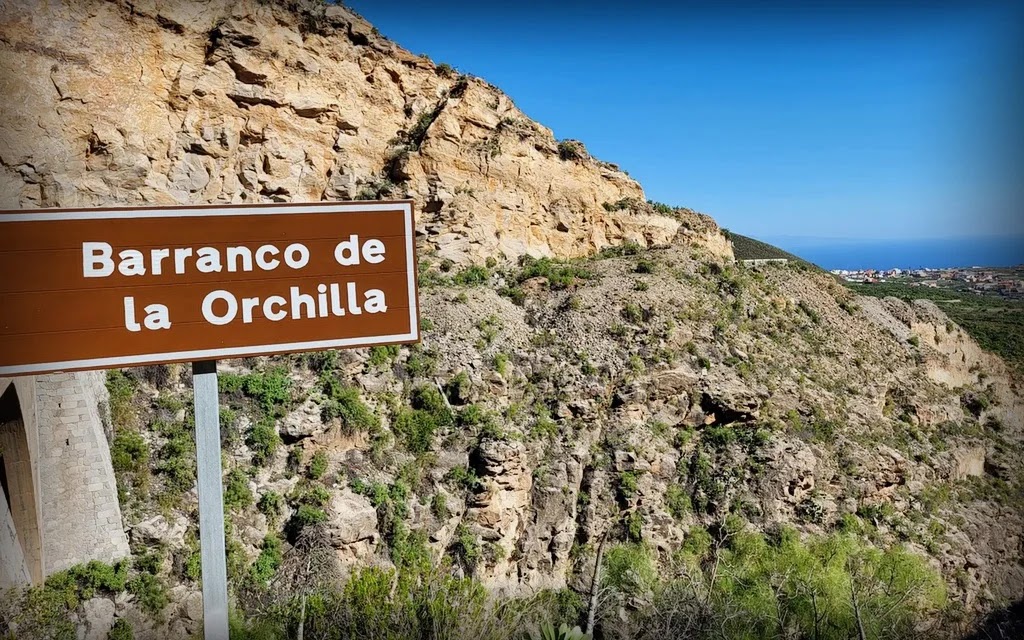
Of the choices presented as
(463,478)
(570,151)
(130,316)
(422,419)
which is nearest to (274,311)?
(130,316)

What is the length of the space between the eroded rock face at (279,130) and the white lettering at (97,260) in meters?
12.4

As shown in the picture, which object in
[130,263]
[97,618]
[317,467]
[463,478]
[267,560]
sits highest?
[130,263]

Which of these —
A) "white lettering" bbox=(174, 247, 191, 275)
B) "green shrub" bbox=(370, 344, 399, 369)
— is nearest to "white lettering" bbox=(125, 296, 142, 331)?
"white lettering" bbox=(174, 247, 191, 275)

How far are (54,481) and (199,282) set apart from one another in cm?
862

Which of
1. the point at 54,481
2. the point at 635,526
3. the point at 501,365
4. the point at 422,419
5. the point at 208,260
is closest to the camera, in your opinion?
the point at 208,260

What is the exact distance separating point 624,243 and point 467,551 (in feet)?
41.0

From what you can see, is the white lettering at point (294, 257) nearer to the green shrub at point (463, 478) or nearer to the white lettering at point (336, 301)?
the white lettering at point (336, 301)

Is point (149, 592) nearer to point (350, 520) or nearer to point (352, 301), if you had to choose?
point (350, 520)

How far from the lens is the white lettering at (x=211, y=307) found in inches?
102

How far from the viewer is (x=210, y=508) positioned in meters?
2.58

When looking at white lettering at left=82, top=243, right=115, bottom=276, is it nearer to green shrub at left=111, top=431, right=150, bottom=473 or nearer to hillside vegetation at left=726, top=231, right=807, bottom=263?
green shrub at left=111, top=431, right=150, bottom=473

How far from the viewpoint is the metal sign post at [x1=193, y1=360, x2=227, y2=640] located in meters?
2.56

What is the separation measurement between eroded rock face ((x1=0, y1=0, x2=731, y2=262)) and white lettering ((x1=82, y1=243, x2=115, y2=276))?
40.7ft

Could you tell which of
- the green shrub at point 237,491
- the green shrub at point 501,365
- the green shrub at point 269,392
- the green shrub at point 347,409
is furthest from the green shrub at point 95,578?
the green shrub at point 501,365
